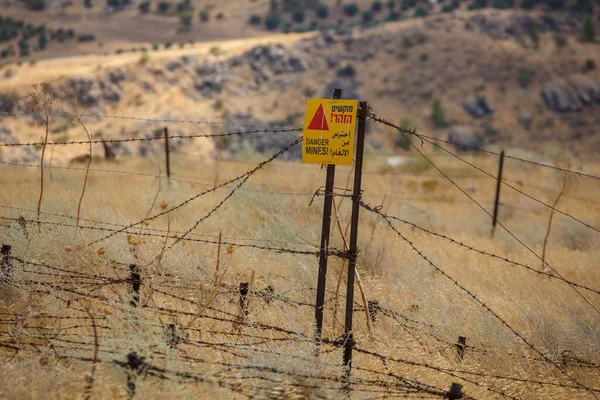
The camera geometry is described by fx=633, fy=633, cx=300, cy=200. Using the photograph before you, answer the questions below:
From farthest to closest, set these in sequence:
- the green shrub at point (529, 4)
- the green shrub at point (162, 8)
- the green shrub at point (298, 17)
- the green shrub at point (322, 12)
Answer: the green shrub at point (162, 8) < the green shrub at point (322, 12) < the green shrub at point (298, 17) < the green shrub at point (529, 4)

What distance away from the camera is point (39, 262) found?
18.3 feet

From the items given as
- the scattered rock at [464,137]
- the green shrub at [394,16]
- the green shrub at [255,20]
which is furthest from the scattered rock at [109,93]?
the green shrub at [394,16]

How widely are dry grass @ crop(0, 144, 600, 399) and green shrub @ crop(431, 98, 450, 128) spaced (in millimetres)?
28851

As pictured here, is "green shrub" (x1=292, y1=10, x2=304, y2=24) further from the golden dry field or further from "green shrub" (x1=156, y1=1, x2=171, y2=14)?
the golden dry field

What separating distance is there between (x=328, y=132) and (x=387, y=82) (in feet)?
130

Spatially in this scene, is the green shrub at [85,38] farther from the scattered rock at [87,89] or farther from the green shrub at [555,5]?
the green shrub at [555,5]

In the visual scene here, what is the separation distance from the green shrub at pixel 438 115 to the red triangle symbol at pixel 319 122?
35.0 m

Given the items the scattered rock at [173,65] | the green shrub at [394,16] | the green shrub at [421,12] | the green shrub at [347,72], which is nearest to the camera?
the scattered rock at [173,65]

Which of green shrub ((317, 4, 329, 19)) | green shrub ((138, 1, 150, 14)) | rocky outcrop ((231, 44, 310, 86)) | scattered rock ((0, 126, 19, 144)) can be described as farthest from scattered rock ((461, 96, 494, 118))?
green shrub ((138, 1, 150, 14))

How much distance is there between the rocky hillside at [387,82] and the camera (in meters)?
36.5

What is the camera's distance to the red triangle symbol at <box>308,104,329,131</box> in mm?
4504

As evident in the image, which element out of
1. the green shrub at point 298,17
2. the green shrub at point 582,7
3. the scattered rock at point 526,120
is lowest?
the scattered rock at point 526,120

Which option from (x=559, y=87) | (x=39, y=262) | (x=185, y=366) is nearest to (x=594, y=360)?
(x=185, y=366)

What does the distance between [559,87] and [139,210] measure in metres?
38.0
